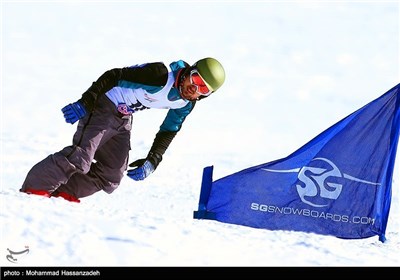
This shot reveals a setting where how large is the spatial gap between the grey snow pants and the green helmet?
2.76 ft

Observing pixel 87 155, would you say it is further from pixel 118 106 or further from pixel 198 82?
pixel 198 82

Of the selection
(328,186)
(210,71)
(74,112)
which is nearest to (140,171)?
(74,112)

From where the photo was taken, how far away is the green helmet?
5.66 metres

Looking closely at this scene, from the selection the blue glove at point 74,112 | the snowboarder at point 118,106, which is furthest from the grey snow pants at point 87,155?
the blue glove at point 74,112

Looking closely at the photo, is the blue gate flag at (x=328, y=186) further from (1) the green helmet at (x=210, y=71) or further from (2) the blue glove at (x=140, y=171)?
(1) the green helmet at (x=210, y=71)

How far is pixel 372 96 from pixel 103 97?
585 inches

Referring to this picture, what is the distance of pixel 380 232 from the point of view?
6.05m

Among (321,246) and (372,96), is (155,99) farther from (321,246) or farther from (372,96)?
(372,96)

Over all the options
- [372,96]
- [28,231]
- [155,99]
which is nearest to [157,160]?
[155,99]

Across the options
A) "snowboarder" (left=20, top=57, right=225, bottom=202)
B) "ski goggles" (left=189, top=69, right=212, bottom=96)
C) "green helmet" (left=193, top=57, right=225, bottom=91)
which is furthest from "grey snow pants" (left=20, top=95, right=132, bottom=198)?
"green helmet" (left=193, top=57, right=225, bottom=91)

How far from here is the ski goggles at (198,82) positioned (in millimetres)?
5684

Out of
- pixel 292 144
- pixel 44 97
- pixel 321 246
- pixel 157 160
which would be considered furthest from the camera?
pixel 44 97

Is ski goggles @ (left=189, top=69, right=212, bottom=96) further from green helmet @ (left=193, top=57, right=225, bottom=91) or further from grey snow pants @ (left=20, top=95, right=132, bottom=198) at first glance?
grey snow pants @ (left=20, top=95, right=132, bottom=198)

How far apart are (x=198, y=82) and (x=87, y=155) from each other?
42.2 inches
